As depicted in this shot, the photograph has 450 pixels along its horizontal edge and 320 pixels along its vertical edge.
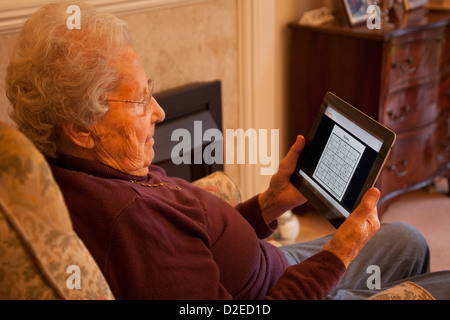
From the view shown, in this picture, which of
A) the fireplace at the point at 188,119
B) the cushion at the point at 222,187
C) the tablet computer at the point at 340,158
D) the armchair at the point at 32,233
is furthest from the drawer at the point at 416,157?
the armchair at the point at 32,233

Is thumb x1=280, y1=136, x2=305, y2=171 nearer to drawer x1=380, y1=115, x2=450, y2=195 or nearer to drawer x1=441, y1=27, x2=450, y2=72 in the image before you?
drawer x1=380, y1=115, x2=450, y2=195

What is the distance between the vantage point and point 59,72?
42.4 inches

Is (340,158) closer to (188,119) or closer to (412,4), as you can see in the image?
(188,119)

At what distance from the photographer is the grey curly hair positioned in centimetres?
108

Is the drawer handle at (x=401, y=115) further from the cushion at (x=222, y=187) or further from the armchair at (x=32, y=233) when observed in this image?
the armchair at (x=32, y=233)

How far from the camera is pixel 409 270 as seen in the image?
1500 mm

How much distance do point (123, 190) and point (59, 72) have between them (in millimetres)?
254

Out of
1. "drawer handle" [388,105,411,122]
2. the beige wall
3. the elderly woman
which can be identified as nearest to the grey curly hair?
the elderly woman

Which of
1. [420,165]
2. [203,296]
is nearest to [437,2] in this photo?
[420,165]

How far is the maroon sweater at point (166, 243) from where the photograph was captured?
1015 mm

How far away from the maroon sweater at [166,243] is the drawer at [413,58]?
1304 mm

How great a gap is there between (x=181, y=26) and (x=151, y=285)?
132 cm

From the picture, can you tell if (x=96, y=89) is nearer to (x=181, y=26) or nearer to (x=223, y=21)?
(x=181, y=26)

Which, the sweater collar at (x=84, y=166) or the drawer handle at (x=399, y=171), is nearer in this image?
the sweater collar at (x=84, y=166)
